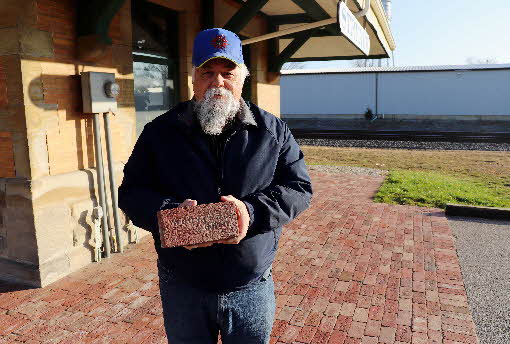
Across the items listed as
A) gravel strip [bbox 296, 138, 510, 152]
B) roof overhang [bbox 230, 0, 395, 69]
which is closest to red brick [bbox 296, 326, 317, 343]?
roof overhang [bbox 230, 0, 395, 69]

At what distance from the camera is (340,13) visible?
5.25 meters

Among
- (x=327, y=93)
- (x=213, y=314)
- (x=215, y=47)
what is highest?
(x=327, y=93)

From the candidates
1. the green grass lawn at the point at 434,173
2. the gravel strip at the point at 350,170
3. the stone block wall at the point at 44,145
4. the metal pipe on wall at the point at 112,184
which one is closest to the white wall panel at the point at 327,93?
the green grass lawn at the point at 434,173

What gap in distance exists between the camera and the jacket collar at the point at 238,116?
1.91 metres

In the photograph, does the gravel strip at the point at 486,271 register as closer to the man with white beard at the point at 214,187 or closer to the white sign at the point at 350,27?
Result: the man with white beard at the point at 214,187

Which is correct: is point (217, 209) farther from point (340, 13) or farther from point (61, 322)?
point (340, 13)

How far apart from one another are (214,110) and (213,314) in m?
0.90

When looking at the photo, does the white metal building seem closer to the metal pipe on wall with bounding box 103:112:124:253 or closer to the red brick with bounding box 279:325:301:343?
the metal pipe on wall with bounding box 103:112:124:253

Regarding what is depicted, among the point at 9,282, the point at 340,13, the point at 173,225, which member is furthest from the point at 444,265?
the point at 9,282

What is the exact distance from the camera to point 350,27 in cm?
582

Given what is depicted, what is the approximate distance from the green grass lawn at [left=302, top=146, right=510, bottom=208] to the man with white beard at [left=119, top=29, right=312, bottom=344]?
20.8 feet

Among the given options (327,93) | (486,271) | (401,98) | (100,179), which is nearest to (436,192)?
(486,271)

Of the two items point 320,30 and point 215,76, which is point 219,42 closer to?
point 215,76

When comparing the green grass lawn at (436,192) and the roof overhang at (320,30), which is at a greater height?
the roof overhang at (320,30)
